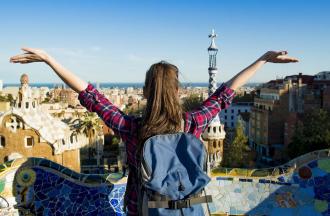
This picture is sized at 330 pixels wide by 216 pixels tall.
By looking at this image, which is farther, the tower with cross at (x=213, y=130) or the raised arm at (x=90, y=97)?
the tower with cross at (x=213, y=130)

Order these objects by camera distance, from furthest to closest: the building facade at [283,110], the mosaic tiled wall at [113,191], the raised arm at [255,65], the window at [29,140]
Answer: the building facade at [283,110], the window at [29,140], the mosaic tiled wall at [113,191], the raised arm at [255,65]

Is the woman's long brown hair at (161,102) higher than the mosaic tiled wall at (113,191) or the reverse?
higher

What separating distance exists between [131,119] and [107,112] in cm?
14

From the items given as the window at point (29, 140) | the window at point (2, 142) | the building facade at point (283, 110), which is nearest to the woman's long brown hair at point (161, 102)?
Result: the window at point (29, 140)

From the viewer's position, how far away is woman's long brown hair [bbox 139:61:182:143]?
201cm

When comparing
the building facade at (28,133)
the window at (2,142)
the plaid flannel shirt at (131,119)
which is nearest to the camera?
the plaid flannel shirt at (131,119)

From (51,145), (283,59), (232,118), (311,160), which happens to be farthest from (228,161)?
(232,118)

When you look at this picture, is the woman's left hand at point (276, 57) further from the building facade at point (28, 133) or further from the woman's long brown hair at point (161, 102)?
the building facade at point (28, 133)

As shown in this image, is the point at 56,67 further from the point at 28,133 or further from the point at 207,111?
the point at 28,133

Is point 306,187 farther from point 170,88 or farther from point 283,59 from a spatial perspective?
point 170,88

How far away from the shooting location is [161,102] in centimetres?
202

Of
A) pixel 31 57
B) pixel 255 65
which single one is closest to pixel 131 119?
pixel 31 57

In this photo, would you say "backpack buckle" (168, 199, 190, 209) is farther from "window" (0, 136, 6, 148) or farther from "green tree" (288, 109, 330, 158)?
"green tree" (288, 109, 330, 158)

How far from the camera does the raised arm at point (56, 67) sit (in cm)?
231
